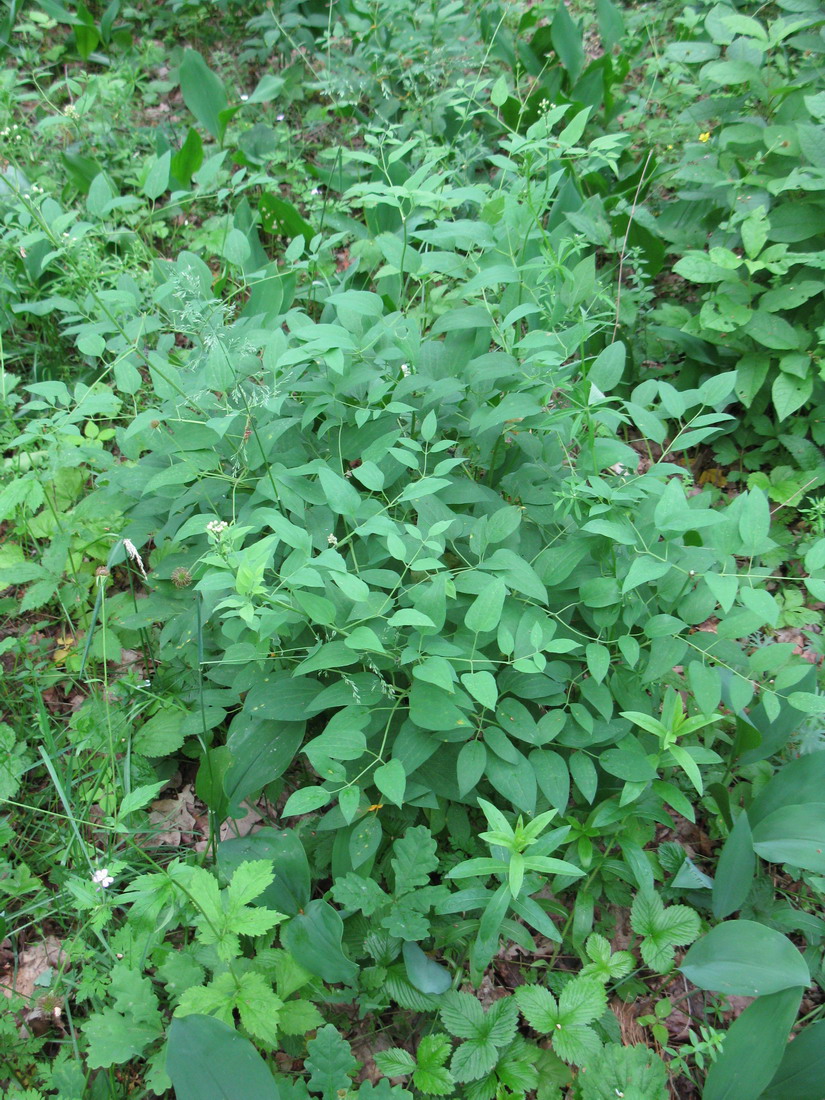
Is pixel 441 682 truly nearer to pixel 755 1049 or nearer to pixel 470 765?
pixel 470 765

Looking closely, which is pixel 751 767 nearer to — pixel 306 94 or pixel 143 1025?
pixel 143 1025

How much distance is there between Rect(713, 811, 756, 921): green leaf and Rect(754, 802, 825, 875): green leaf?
1.9 inches

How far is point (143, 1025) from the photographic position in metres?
1.50

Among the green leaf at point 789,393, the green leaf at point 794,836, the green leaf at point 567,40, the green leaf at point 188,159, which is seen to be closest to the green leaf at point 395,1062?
the green leaf at point 794,836

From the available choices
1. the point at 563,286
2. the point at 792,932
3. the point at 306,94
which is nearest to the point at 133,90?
the point at 306,94

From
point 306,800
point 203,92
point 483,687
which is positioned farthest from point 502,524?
point 203,92

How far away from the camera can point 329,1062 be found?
4.55 feet

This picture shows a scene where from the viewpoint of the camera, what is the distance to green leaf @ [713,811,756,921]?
1.55 metres

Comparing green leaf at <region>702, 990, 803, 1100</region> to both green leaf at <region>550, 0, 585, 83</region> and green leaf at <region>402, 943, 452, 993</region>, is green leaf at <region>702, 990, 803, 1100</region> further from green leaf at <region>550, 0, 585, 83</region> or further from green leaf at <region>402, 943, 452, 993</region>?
green leaf at <region>550, 0, 585, 83</region>

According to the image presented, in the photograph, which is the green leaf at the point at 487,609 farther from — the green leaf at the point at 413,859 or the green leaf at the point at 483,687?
the green leaf at the point at 413,859

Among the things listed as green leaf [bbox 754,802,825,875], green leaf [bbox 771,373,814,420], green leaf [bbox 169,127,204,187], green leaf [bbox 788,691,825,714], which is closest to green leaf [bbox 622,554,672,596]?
green leaf [bbox 788,691,825,714]

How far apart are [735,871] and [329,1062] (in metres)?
0.93

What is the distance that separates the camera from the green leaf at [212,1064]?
1.22m

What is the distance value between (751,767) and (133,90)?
4363mm
